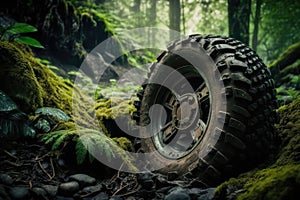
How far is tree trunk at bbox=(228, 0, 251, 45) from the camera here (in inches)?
253

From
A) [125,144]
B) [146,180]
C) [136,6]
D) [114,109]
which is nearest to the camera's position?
[146,180]

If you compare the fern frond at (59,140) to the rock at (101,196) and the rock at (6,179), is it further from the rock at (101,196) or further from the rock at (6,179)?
the rock at (101,196)

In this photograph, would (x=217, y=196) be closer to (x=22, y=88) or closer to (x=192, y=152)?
(x=192, y=152)

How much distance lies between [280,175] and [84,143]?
1755mm

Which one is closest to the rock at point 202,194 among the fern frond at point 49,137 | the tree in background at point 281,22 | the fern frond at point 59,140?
the fern frond at point 59,140

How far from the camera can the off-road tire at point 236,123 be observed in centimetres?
209

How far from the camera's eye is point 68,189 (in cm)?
207

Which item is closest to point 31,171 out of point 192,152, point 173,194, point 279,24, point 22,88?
point 22,88

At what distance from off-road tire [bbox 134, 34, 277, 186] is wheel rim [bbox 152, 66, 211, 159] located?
0.21 meters

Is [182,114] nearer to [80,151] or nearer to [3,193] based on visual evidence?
[80,151]

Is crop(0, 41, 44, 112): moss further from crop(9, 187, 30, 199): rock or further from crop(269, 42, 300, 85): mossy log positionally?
crop(269, 42, 300, 85): mossy log

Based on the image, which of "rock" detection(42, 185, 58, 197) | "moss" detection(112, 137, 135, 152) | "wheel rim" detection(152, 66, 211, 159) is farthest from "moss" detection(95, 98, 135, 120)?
"rock" detection(42, 185, 58, 197)

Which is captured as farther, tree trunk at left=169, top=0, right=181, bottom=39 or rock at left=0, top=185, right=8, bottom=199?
tree trunk at left=169, top=0, right=181, bottom=39

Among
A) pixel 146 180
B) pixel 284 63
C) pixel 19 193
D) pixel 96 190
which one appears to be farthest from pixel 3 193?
pixel 284 63
